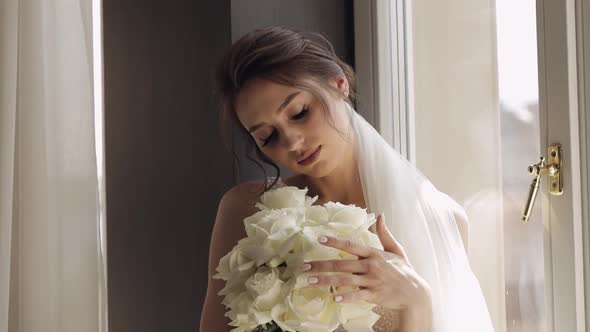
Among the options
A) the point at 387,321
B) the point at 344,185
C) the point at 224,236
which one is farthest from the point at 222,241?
the point at 387,321

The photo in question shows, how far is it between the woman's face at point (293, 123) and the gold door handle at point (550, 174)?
41 centimetres

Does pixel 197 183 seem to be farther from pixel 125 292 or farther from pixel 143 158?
pixel 125 292

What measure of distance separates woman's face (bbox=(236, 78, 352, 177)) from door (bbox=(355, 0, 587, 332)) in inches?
13.0

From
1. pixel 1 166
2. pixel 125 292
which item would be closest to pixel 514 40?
pixel 1 166

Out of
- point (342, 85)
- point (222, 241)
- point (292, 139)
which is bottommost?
point (222, 241)

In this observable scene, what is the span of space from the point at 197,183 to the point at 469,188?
734 millimetres

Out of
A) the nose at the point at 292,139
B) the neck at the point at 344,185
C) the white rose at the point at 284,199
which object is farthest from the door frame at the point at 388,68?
the white rose at the point at 284,199

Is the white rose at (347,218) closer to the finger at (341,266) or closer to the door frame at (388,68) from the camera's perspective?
the finger at (341,266)

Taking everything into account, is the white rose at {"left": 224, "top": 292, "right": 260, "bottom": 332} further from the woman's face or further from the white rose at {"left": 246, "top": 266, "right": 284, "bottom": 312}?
the woman's face

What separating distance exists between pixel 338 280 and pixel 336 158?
634 millimetres

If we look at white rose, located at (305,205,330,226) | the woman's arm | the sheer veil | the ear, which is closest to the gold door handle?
the sheer veil

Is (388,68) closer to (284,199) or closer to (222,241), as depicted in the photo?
(222,241)

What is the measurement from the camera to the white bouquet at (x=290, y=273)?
3.45 feet

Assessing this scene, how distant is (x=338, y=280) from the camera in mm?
1082
